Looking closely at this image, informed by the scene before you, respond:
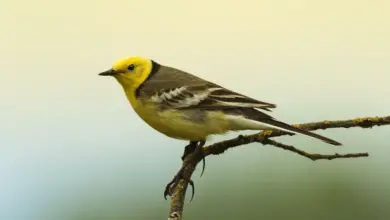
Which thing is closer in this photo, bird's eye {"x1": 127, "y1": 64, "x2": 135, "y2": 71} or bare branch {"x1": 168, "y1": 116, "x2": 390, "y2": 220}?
bare branch {"x1": 168, "y1": 116, "x2": 390, "y2": 220}

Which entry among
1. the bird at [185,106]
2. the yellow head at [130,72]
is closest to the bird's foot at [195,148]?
the bird at [185,106]

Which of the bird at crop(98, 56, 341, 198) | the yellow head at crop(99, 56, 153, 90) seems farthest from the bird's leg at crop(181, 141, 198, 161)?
the yellow head at crop(99, 56, 153, 90)

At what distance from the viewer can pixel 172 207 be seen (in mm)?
569

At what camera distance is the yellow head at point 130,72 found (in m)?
0.75

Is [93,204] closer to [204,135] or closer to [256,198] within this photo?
[256,198]

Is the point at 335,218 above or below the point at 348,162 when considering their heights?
below

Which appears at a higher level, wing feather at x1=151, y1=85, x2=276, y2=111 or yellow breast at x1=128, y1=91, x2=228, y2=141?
wing feather at x1=151, y1=85, x2=276, y2=111

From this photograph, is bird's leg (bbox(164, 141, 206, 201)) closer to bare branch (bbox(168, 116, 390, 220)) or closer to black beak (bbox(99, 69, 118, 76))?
bare branch (bbox(168, 116, 390, 220))

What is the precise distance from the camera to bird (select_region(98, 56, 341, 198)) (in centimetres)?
71

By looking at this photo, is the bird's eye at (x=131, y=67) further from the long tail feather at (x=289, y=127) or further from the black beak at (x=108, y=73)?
the long tail feather at (x=289, y=127)

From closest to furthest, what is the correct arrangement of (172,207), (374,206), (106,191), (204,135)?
1. (172,207)
2. (204,135)
3. (374,206)
4. (106,191)

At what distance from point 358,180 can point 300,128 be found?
1.70 ft

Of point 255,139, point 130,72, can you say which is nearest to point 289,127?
point 255,139

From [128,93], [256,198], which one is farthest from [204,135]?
[256,198]
